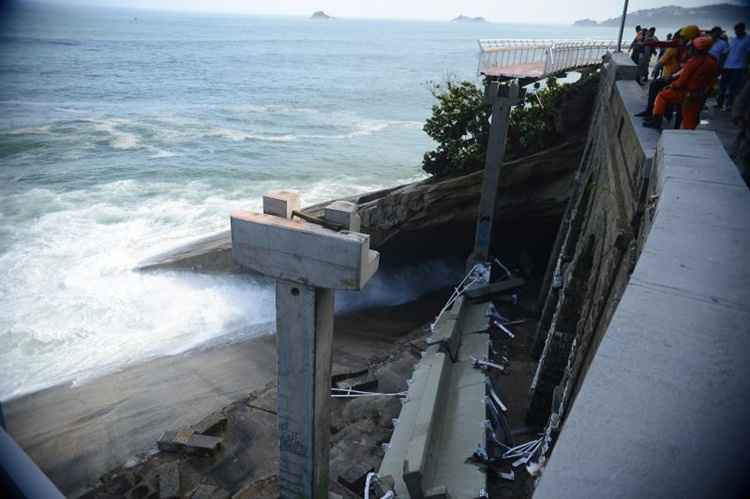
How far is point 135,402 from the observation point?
1363 cm

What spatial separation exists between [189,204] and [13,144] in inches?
729

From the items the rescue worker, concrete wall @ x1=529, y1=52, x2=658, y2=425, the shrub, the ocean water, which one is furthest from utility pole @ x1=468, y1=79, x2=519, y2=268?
the rescue worker

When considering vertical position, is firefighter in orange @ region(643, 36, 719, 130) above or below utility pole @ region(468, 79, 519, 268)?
above

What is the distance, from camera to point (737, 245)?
119 inches

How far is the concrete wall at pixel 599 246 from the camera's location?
7.03m

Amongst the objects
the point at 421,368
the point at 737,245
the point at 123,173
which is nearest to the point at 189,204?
the point at 123,173

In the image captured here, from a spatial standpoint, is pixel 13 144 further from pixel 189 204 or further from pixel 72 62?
pixel 72 62

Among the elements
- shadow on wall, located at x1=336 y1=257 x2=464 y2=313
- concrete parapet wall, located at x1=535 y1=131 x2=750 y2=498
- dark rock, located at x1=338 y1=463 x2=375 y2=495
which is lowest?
shadow on wall, located at x1=336 y1=257 x2=464 y2=313

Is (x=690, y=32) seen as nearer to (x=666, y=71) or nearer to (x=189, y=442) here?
(x=666, y=71)

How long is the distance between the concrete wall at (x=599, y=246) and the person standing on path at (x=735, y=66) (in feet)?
5.50

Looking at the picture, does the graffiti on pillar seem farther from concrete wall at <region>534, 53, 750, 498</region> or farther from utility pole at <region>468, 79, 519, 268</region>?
utility pole at <region>468, 79, 519, 268</region>

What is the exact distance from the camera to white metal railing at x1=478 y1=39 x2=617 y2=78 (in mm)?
17203

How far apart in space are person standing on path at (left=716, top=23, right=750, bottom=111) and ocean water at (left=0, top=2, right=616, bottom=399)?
12.2 metres

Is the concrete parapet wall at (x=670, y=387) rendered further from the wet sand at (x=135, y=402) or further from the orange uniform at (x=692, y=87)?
the wet sand at (x=135, y=402)
